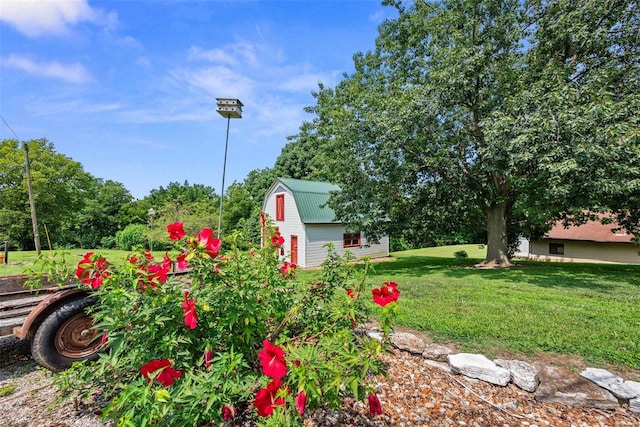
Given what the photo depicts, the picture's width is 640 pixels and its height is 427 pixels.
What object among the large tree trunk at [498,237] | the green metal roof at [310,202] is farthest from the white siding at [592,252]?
the green metal roof at [310,202]

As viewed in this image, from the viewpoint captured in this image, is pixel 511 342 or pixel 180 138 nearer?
pixel 511 342

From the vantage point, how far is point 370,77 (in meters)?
12.1

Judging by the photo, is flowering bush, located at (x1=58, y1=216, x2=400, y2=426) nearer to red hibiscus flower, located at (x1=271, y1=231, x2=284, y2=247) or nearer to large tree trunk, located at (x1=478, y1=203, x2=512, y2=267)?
red hibiscus flower, located at (x1=271, y1=231, x2=284, y2=247)

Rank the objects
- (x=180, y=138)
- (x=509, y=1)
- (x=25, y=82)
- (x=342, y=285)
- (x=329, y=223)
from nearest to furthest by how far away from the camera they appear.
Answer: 1. (x=342, y=285)
2. (x=25, y=82)
3. (x=509, y=1)
4. (x=180, y=138)
5. (x=329, y=223)

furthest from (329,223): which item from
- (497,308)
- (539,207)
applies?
(497,308)

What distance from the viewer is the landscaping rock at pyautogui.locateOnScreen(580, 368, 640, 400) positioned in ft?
7.57

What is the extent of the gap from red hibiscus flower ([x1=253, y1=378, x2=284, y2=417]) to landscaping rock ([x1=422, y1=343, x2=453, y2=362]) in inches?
86.5

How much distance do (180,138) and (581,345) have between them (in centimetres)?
1147

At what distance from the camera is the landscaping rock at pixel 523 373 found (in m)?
2.51

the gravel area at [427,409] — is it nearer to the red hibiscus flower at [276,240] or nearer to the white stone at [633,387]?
the white stone at [633,387]

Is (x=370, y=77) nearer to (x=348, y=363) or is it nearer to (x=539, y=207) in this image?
(x=539, y=207)

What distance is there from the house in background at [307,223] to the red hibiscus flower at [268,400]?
12.1 metres

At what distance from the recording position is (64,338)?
2.92m

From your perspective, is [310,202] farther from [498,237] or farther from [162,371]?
[162,371]
